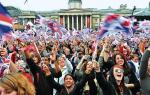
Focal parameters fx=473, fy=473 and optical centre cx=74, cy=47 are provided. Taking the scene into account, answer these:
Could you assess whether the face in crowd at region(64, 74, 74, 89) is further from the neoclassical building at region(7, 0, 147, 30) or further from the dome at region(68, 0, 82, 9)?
the dome at region(68, 0, 82, 9)

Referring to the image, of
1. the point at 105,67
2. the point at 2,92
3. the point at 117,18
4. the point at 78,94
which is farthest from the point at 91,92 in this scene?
the point at 117,18

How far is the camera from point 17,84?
2363 mm

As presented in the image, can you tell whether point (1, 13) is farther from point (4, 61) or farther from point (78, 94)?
point (78, 94)

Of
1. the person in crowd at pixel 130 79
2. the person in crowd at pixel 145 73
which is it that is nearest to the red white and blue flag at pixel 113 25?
the person in crowd at pixel 130 79

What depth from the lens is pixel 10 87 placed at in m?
2.34

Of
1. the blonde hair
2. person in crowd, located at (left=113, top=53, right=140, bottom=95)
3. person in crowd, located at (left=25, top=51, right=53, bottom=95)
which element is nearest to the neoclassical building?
person in crowd, located at (left=113, top=53, right=140, bottom=95)

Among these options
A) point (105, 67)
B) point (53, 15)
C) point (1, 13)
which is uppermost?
point (1, 13)

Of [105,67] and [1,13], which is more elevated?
[1,13]

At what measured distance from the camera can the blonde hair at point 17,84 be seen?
235 cm

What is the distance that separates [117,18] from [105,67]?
5.43m

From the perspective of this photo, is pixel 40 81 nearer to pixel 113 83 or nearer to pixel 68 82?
pixel 68 82

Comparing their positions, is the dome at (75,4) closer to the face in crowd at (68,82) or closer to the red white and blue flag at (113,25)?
the red white and blue flag at (113,25)

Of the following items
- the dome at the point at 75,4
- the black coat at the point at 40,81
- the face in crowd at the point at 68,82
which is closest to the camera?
the face in crowd at the point at 68,82

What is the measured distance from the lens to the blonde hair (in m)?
2.35
